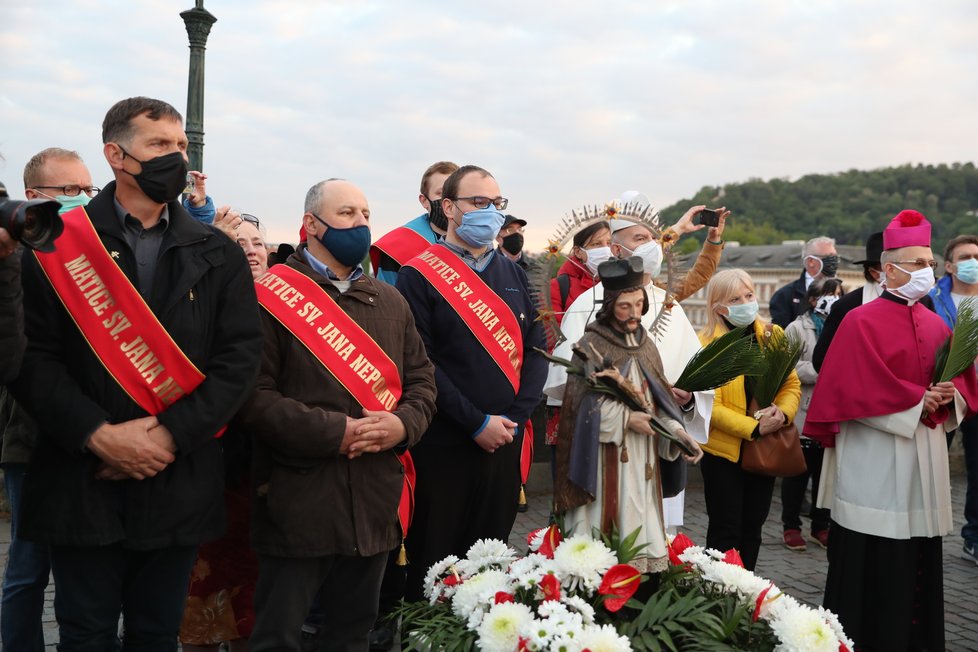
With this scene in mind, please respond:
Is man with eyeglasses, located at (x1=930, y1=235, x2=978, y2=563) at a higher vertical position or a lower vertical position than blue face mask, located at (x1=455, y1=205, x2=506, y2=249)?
lower

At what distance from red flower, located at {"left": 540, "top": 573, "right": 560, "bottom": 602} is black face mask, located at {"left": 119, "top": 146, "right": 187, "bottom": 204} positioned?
2.05m

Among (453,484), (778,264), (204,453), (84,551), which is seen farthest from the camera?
(778,264)

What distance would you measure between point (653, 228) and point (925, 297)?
2576 mm

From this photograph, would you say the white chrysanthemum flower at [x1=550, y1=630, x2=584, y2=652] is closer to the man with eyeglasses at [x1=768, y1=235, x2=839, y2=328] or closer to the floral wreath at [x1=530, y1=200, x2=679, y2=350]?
the floral wreath at [x1=530, y1=200, x2=679, y2=350]

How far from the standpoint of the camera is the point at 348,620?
12.9ft

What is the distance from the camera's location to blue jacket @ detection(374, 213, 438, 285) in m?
5.55

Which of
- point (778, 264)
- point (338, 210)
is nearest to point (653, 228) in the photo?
point (338, 210)

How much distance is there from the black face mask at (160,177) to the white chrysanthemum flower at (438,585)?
6.49ft

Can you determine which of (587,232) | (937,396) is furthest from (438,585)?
(937,396)

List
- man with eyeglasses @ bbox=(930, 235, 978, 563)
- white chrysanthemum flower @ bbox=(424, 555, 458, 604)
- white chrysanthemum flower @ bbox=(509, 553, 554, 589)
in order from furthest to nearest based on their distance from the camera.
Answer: man with eyeglasses @ bbox=(930, 235, 978, 563) → white chrysanthemum flower @ bbox=(424, 555, 458, 604) → white chrysanthemum flower @ bbox=(509, 553, 554, 589)

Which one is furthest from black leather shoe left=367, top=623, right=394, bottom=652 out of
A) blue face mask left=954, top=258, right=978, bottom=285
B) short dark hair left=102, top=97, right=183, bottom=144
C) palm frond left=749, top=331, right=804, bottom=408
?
blue face mask left=954, top=258, right=978, bottom=285

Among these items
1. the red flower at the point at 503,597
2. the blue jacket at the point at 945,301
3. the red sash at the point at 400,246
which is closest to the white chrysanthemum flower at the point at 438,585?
the red flower at the point at 503,597

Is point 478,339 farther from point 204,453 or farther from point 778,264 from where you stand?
point 778,264

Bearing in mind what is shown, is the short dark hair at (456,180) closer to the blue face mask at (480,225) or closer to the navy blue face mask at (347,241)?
the blue face mask at (480,225)
